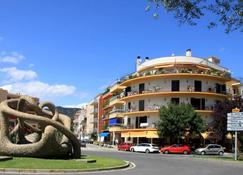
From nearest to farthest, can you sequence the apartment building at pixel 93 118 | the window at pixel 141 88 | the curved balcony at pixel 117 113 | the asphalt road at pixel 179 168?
the asphalt road at pixel 179 168 → the window at pixel 141 88 → the curved balcony at pixel 117 113 → the apartment building at pixel 93 118

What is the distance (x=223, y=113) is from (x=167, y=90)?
1246cm

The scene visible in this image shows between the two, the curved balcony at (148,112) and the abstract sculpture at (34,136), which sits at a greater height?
the curved balcony at (148,112)

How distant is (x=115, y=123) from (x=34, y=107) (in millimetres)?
58517

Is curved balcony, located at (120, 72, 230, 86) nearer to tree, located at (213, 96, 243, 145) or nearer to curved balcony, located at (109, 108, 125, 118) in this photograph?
tree, located at (213, 96, 243, 145)

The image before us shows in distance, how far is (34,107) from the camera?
31.6 metres

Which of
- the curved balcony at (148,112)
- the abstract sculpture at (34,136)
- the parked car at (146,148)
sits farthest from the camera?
the curved balcony at (148,112)

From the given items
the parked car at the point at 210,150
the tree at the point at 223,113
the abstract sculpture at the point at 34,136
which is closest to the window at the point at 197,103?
the tree at the point at 223,113

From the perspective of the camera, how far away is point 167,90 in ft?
245

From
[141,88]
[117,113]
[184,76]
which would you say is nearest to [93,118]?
[117,113]

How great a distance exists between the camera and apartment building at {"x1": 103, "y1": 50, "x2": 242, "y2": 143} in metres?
73.7

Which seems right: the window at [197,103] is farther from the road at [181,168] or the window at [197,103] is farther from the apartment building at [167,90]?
the road at [181,168]

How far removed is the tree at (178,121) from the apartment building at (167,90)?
5188 millimetres

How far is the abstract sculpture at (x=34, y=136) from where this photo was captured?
1076 inches

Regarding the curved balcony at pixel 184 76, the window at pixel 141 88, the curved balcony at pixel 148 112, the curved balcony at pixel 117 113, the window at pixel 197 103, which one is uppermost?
the curved balcony at pixel 184 76
